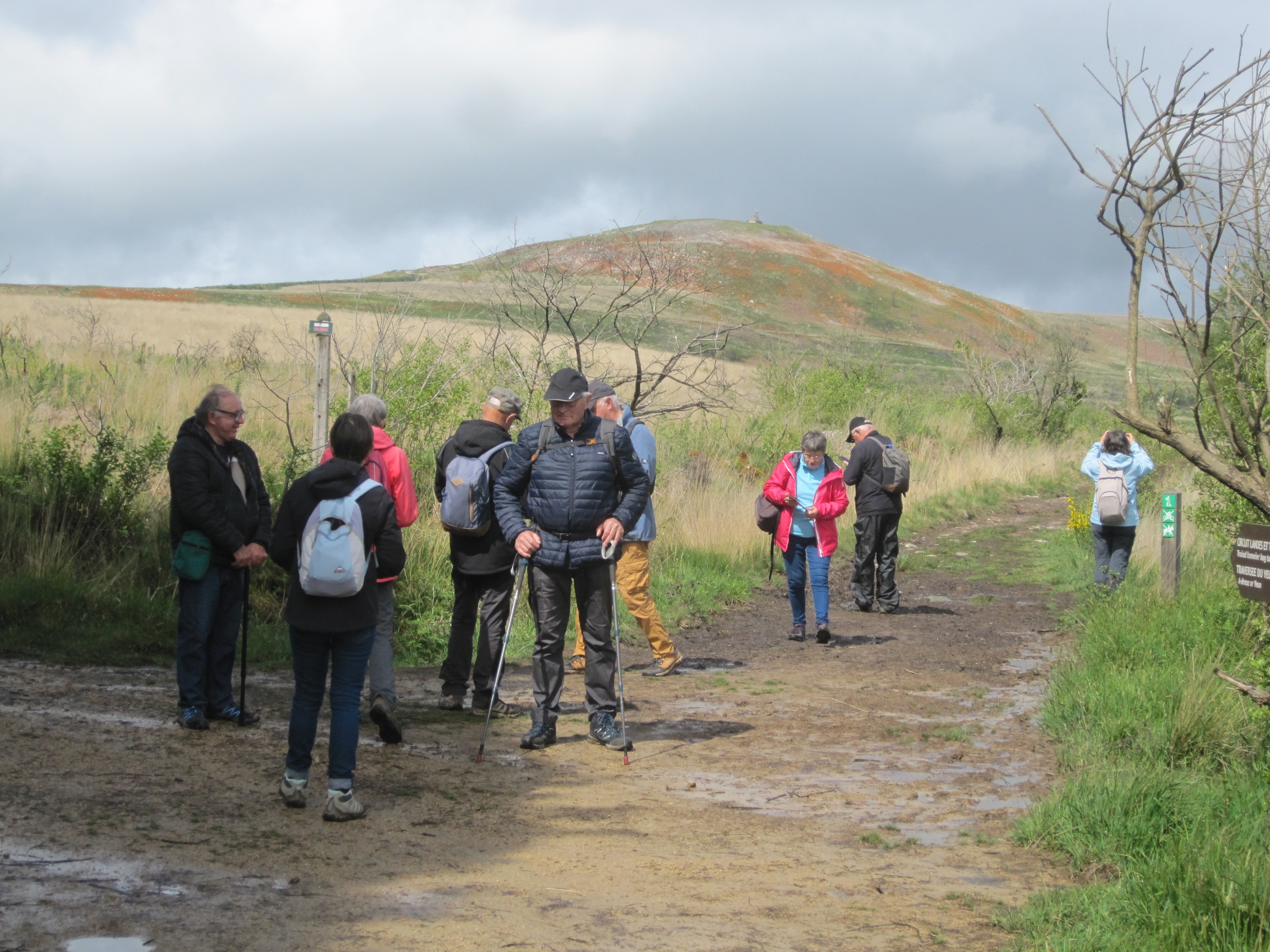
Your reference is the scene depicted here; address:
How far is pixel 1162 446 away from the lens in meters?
23.1

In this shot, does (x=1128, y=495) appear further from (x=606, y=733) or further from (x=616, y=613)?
(x=606, y=733)

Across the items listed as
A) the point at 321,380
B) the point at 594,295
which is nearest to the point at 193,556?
the point at 321,380

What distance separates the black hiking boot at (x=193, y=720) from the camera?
642cm

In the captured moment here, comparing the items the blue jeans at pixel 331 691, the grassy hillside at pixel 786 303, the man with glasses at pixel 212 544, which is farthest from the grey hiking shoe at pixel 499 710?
the grassy hillside at pixel 786 303

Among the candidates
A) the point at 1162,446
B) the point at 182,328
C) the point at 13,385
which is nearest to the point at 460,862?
the point at 13,385

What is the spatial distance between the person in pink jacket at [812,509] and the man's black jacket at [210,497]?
16.3 ft

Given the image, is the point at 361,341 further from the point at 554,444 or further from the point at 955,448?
the point at 955,448

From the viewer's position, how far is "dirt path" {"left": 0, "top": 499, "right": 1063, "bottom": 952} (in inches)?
158

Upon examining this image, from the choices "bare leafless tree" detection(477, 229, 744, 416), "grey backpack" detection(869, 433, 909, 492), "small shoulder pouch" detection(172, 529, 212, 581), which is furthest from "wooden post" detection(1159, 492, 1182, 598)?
"small shoulder pouch" detection(172, 529, 212, 581)

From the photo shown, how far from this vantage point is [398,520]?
691cm

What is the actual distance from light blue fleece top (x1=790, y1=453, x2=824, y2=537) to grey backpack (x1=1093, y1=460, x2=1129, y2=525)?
2746mm

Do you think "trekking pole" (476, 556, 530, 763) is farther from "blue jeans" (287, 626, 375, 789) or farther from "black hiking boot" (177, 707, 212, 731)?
"black hiking boot" (177, 707, 212, 731)

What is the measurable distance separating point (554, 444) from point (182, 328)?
28586mm

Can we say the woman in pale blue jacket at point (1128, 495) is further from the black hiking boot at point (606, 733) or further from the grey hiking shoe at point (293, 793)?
the grey hiking shoe at point (293, 793)
